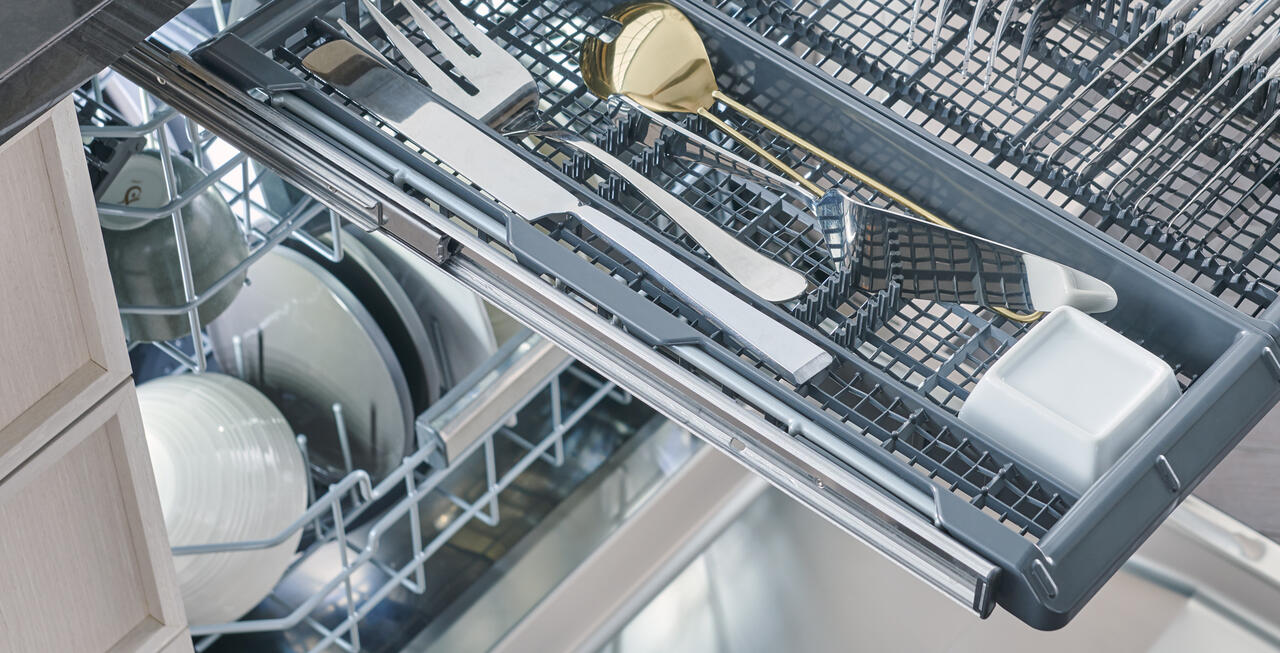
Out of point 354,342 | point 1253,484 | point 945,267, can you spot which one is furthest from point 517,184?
point 1253,484

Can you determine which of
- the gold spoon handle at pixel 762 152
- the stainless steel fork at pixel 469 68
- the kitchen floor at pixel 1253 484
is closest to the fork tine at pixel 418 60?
the stainless steel fork at pixel 469 68

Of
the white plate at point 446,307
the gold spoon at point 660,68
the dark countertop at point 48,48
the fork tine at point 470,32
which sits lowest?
the white plate at point 446,307

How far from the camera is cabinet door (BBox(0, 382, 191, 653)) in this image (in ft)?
1.80

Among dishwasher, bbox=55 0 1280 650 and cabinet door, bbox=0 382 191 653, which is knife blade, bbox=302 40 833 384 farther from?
cabinet door, bbox=0 382 191 653

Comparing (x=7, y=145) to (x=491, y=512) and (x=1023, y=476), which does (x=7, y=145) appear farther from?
(x=491, y=512)

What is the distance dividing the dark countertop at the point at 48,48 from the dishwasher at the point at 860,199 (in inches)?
3.9

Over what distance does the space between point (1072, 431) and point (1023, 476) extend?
3 centimetres

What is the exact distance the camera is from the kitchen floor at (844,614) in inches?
41.5

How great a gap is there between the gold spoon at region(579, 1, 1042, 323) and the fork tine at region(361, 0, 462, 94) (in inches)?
2.8

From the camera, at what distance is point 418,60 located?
0.66 m

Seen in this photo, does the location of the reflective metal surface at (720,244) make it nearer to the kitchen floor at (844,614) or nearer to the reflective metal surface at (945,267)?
the reflective metal surface at (945,267)

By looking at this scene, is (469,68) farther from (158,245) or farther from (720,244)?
(158,245)

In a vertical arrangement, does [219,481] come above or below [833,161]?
below

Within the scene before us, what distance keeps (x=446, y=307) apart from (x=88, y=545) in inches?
17.2
